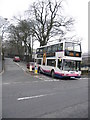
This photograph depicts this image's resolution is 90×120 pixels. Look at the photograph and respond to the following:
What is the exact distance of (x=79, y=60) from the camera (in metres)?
19.5

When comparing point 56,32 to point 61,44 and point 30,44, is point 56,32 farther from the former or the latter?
point 61,44

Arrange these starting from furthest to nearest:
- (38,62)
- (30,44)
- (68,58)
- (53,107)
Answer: (30,44) < (38,62) < (68,58) < (53,107)

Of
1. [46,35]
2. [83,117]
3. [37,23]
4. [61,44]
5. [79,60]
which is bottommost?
[83,117]

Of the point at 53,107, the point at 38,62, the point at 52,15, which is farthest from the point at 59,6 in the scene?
the point at 53,107

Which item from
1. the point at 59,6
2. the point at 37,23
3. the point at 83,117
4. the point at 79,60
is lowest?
the point at 83,117

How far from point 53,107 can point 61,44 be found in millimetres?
12952

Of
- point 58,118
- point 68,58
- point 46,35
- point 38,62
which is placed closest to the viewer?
point 58,118

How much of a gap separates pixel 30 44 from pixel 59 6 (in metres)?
16.0

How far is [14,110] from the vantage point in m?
6.28

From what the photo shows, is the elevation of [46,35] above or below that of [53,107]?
above

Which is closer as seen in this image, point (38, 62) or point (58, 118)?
point (58, 118)

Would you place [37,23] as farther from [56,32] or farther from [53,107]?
[53,107]

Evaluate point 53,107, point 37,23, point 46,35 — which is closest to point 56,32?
point 46,35

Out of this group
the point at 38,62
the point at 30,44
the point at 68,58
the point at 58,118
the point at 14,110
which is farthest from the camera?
the point at 30,44
